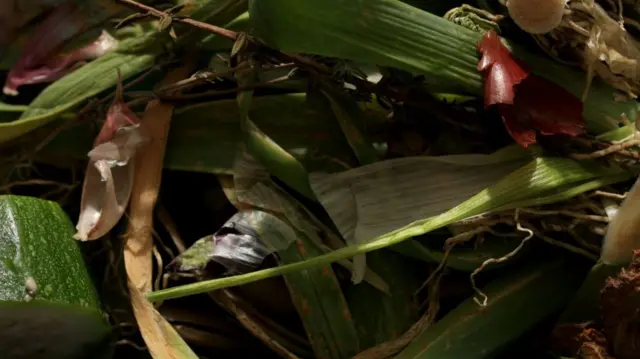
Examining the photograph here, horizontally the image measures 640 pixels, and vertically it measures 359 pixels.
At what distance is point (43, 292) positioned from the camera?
28.7 inches

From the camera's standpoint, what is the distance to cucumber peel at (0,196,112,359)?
73 cm

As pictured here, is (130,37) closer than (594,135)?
→ No

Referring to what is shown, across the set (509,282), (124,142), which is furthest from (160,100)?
(509,282)

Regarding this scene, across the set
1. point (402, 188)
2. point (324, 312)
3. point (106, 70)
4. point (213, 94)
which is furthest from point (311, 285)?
point (106, 70)

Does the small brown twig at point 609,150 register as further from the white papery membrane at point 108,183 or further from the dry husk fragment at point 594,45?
the white papery membrane at point 108,183

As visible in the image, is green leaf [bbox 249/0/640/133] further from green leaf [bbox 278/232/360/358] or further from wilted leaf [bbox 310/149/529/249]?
green leaf [bbox 278/232/360/358]

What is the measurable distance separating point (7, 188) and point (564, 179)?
61 cm

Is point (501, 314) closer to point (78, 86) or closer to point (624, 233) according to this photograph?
point (624, 233)

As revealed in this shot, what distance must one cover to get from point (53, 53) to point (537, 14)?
1.91ft

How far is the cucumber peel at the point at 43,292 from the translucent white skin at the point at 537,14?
19.7 inches

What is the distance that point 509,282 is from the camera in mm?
765

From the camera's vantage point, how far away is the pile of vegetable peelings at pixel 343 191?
714 millimetres

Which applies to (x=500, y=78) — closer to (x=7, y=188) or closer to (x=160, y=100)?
(x=160, y=100)

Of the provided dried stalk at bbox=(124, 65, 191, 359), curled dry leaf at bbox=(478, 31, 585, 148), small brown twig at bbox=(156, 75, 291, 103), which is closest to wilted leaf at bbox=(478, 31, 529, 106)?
curled dry leaf at bbox=(478, 31, 585, 148)
